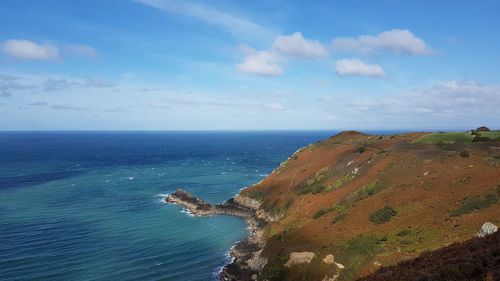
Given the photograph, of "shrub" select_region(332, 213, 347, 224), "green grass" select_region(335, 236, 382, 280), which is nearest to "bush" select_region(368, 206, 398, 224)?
"shrub" select_region(332, 213, 347, 224)

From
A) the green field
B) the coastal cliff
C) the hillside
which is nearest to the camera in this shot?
the hillside

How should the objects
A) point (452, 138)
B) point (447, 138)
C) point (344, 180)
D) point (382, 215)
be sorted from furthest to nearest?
point (447, 138) < point (452, 138) < point (344, 180) < point (382, 215)

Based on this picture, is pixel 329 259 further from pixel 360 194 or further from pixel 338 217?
pixel 360 194

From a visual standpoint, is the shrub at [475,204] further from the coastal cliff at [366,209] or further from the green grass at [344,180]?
the green grass at [344,180]

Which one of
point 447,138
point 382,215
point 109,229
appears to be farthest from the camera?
point 447,138

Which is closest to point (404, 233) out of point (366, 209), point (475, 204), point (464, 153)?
point (475, 204)

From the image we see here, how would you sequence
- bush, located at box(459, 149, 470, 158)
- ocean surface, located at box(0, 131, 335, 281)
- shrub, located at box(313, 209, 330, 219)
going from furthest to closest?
bush, located at box(459, 149, 470, 158), shrub, located at box(313, 209, 330, 219), ocean surface, located at box(0, 131, 335, 281)

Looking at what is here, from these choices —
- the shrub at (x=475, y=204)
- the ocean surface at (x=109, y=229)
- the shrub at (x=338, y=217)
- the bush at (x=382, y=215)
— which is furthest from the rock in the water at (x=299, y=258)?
the shrub at (x=475, y=204)

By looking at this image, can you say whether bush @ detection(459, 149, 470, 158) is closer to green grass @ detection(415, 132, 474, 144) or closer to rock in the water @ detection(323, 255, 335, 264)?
green grass @ detection(415, 132, 474, 144)
